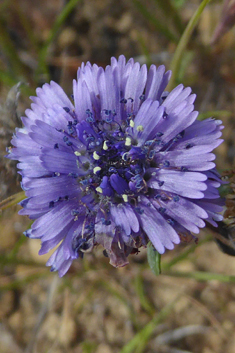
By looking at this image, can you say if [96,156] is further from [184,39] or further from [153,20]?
[153,20]

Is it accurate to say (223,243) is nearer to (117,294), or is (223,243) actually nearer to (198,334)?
(117,294)

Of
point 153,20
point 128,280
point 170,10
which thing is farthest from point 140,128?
point 128,280

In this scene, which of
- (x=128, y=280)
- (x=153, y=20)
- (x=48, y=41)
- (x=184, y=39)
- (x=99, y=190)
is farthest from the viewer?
(x=128, y=280)

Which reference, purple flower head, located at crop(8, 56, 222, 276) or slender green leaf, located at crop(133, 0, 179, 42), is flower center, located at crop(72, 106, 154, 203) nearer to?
purple flower head, located at crop(8, 56, 222, 276)

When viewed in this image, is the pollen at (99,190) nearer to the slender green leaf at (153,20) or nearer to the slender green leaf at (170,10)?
the slender green leaf at (153,20)

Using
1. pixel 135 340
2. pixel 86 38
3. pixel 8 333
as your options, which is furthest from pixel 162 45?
pixel 8 333

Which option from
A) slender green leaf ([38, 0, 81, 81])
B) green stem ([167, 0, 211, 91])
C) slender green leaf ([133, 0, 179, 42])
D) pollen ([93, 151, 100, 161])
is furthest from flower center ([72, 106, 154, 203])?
slender green leaf ([38, 0, 81, 81])
